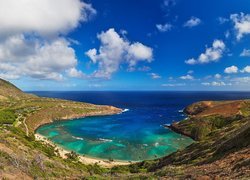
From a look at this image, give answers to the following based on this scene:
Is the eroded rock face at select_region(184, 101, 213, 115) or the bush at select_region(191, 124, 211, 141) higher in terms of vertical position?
the eroded rock face at select_region(184, 101, 213, 115)

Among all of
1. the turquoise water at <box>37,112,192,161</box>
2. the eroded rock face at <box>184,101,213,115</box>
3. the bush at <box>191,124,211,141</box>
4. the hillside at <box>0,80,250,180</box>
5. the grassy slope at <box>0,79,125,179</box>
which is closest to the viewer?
the hillside at <box>0,80,250,180</box>

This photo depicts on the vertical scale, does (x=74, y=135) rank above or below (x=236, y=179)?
below

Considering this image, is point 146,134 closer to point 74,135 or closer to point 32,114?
point 74,135

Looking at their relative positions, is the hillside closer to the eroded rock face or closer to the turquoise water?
the eroded rock face

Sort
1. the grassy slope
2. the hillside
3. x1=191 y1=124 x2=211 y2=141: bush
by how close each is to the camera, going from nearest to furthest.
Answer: the hillside
the grassy slope
x1=191 y1=124 x2=211 y2=141: bush

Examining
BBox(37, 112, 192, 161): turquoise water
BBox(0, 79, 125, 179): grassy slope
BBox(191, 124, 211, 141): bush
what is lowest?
BBox(37, 112, 192, 161): turquoise water

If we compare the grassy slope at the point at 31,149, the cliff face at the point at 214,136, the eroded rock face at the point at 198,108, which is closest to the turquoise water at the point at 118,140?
the cliff face at the point at 214,136

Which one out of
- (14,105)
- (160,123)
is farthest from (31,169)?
(14,105)

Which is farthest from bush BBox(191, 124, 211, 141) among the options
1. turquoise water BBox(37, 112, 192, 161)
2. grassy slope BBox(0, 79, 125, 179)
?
grassy slope BBox(0, 79, 125, 179)

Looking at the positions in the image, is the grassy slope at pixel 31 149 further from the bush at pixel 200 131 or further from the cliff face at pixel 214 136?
the bush at pixel 200 131
